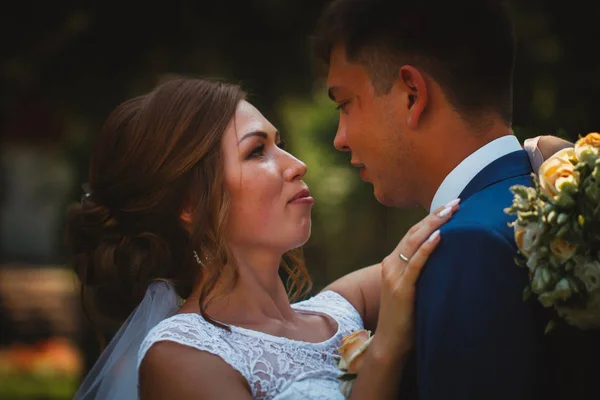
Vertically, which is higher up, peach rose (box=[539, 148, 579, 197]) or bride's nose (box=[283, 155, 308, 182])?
peach rose (box=[539, 148, 579, 197])

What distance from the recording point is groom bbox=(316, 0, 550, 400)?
7.52ft

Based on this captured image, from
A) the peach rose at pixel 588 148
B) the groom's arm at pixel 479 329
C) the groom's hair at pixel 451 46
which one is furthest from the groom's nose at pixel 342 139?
the peach rose at pixel 588 148

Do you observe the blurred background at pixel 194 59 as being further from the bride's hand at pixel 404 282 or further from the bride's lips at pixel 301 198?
the bride's hand at pixel 404 282

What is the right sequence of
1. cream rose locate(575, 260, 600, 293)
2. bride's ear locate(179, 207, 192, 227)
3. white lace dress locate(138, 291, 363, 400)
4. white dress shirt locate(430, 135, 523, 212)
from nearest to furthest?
cream rose locate(575, 260, 600, 293), white dress shirt locate(430, 135, 523, 212), white lace dress locate(138, 291, 363, 400), bride's ear locate(179, 207, 192, 227)

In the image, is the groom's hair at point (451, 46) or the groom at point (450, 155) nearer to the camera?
the groom at point (450, 155)

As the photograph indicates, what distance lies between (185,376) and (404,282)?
0.96m

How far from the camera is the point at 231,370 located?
3115 millimetres

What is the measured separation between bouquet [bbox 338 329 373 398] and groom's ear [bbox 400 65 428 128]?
32.8 inches

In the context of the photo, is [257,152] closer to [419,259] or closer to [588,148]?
[419,259]

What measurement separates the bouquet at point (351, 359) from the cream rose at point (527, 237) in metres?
0.85

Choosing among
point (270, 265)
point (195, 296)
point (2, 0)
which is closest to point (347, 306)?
point (270, 265)

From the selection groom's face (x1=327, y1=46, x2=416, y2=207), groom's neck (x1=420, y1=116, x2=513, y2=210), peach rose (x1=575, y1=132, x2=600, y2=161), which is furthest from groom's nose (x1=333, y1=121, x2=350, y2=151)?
peach rose (x1=575, y1=132, x2=600, y2=161)

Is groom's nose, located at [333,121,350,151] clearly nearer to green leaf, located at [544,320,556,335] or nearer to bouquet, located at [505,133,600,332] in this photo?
bouquet, located at [505,133,600,332]

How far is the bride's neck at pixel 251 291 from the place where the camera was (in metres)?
3.50
